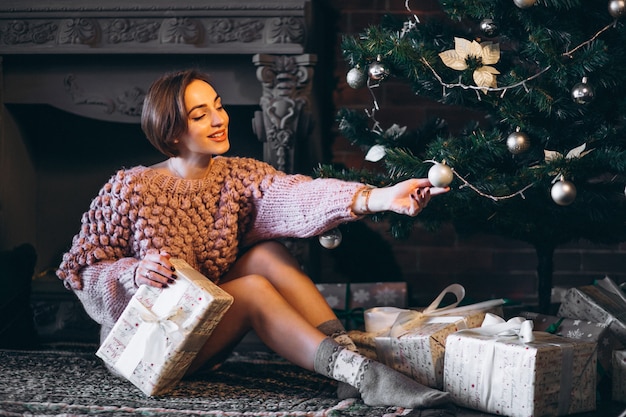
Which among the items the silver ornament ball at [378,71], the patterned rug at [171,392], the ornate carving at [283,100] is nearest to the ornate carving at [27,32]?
the ornate carving at [283,100]

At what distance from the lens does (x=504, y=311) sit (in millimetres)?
1942

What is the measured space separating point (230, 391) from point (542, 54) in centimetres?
94

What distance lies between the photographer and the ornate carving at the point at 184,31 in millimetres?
2195

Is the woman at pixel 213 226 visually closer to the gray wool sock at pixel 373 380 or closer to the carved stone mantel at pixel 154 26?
the gray wool sock at pixel 373 380

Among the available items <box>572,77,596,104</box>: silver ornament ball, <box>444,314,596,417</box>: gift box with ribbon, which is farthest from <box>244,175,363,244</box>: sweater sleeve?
<box>572,77,596,104</box>: silver ornament ball

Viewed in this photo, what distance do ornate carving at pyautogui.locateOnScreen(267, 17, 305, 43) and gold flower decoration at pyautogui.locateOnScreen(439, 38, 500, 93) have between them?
555 mm

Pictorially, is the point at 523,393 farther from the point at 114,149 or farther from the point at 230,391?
the point at 114,149

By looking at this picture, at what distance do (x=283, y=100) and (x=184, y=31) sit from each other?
33 cm

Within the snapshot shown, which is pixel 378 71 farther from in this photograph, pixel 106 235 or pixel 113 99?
pixel 113 99

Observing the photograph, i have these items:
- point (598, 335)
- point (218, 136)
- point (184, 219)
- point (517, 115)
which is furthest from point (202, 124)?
point (598, 335)

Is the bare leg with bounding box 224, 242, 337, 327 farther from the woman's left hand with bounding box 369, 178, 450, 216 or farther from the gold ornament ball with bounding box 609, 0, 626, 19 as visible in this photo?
the gold ornament ball with bounding box 609, 0, 626, 19

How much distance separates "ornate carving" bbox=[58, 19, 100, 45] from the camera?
223 centimetres

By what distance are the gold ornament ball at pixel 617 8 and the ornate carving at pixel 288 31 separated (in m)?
0.84

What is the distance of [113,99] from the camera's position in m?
2.30
